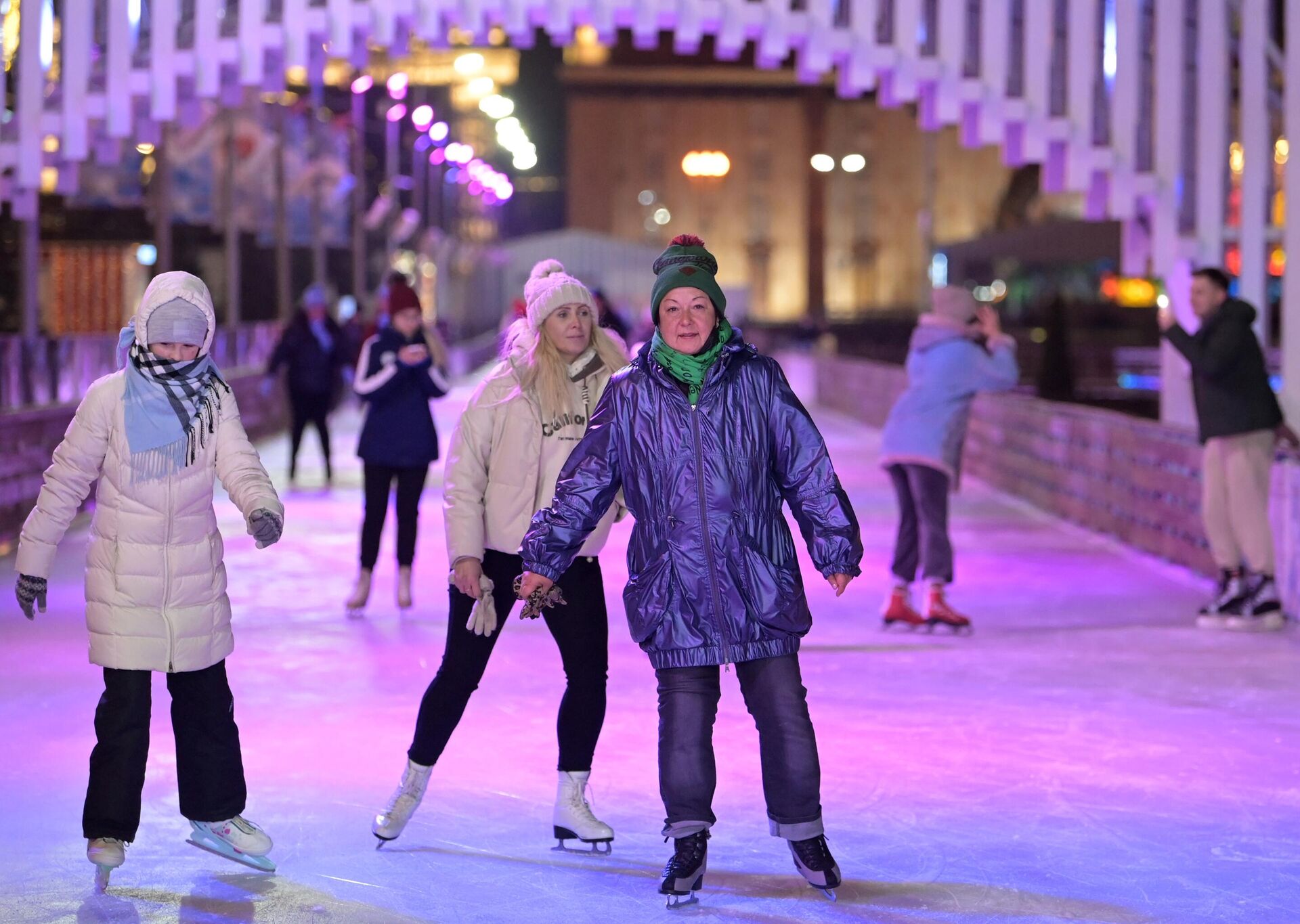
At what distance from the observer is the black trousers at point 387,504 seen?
9.83 m

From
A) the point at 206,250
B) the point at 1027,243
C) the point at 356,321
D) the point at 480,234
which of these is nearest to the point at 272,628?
the point at 356,321

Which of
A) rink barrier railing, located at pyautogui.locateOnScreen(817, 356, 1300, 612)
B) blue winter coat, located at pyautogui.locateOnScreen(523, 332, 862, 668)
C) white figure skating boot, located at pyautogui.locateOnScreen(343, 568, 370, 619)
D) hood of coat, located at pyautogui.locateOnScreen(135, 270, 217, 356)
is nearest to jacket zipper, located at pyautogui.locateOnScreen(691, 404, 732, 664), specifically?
blue winter coat, located at pyautogui.locateOnScreen(523, 332, 862, 668)

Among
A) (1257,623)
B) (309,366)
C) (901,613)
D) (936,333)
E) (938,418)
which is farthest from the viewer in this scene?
(309,366)

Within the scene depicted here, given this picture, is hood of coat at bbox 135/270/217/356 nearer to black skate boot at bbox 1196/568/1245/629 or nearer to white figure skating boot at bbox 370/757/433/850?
white figure skating boot at bbox 370/757/433/850

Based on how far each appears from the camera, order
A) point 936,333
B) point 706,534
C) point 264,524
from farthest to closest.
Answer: point 936,333 → point 264,524 → point 706,534

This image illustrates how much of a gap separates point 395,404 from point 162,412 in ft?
16.3

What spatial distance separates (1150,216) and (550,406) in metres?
9.74

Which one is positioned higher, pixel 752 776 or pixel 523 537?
pixel 523 537

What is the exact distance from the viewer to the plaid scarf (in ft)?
15.9

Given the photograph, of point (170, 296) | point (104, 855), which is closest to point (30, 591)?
point (104, 855)

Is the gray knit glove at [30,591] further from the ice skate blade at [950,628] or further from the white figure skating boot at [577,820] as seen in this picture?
the ice skate blade at [950,628]

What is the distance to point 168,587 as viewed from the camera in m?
4.90

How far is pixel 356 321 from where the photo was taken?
27531 mm

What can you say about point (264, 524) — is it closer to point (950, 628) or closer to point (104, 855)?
point (104, 855)
